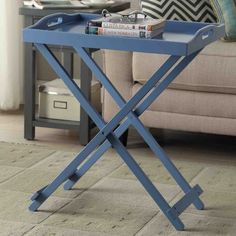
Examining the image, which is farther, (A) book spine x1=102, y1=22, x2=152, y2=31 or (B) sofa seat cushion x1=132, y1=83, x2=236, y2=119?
(B) sofa seat cushion x1=132, y1=83, x2=236, y2=119

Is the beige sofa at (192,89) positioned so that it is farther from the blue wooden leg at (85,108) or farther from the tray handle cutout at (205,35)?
the blue wooden leg at (85,108)

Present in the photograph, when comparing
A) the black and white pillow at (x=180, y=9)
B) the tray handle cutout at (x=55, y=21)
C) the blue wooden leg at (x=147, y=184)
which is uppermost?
the tray handle cutout at (x=55, y=21)

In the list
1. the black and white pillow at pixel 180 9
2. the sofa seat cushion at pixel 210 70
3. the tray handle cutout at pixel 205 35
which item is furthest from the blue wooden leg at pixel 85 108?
the black and white pillow at pixel 180 9

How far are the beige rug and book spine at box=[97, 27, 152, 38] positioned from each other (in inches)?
26.7

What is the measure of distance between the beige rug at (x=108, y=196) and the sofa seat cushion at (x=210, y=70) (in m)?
0.36

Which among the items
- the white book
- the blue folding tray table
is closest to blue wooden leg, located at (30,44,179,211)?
the blue folding tray table

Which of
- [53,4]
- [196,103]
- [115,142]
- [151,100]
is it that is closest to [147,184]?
[115,142]

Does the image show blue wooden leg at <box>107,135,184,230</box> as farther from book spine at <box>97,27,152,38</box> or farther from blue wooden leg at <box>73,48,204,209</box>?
book spine at <box>97,27,152,38</box>

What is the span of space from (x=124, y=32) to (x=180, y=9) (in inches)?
51.9

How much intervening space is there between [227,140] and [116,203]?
3.89 feet

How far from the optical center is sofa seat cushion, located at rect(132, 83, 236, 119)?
347 centimetres

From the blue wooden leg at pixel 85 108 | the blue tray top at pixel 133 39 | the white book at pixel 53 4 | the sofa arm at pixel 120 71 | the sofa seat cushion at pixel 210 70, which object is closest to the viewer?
the blue tray top at pixel 133 39

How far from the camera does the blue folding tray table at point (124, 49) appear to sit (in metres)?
2.51

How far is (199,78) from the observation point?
11.4ft
